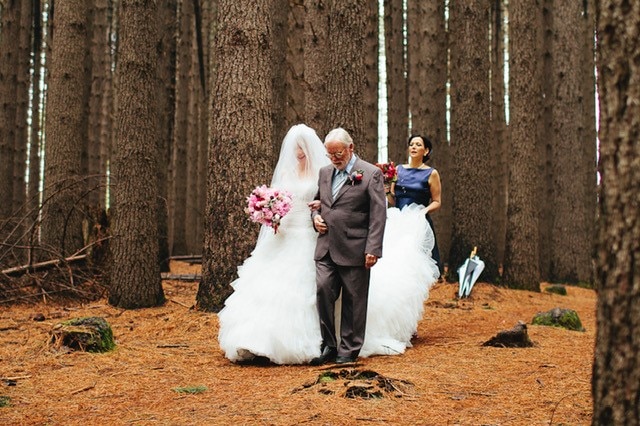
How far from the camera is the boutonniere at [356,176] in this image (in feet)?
21.1

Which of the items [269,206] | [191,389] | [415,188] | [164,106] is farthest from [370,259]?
[164,106]

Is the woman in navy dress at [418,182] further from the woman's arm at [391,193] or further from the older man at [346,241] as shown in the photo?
the older man at [346,241]

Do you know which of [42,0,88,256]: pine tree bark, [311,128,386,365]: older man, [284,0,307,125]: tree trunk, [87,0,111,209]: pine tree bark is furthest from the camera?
[87,0,111,209]: pine tree bark

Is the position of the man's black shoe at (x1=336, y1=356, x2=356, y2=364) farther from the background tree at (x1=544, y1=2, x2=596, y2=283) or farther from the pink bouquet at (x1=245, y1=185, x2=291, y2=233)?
the background tree at (x1=544, y1=2, x2=596, y2=283)

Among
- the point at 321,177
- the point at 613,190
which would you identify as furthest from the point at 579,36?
the point at 613,190

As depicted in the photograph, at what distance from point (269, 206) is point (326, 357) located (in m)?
1.57

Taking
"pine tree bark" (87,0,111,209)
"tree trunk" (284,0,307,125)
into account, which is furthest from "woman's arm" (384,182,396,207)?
"pine tree bark" (87,0,111,209)

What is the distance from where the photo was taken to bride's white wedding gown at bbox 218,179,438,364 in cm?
632

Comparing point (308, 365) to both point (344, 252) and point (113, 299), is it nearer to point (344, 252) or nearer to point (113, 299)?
point (344, 252)

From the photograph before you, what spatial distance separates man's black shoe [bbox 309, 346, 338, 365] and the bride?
0.17 feet

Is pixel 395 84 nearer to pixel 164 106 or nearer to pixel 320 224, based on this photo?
pixel 164 106

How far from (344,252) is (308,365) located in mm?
1135

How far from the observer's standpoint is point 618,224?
2707mm

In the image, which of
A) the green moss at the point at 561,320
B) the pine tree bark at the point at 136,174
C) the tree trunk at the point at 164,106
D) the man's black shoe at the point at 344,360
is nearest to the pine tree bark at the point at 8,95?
the tree trunk at the point at 164,106
